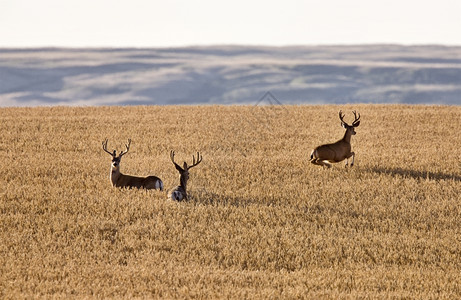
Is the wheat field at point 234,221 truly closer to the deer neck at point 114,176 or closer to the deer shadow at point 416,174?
the deer shadow at point 416,174

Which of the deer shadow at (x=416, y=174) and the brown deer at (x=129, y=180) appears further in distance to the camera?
the deer shadow at (x=416, y=174)

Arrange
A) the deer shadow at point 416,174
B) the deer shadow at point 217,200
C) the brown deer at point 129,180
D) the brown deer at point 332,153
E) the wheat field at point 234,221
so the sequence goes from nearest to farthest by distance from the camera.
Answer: the wheat field at point 234,221, the deer shadow at point 217,200, the brown deer at point 129,180, the deer shadow at point 416,174, the brown deer at point 332,153

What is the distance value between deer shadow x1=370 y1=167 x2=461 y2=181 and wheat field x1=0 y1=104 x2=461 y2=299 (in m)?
0.03

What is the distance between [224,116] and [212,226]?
18494mm

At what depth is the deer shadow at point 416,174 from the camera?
19.3 metres

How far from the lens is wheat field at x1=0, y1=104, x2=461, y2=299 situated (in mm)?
11156

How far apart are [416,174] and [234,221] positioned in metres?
6.94

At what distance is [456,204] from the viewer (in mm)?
16453

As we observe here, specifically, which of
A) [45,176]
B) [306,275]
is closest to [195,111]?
[45,176]

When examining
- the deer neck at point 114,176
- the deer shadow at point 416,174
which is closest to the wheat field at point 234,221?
the deer shadow at point 416,174

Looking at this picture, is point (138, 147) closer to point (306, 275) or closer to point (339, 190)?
point (339, 190)

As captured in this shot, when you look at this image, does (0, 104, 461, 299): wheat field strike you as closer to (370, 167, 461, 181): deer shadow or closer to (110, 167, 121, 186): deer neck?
(370, 167, 461, 181): deer shadow

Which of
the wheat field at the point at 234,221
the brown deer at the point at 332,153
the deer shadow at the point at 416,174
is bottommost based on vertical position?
the wheat field at the point at 234,221

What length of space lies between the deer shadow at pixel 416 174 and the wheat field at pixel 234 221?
0.03 m
